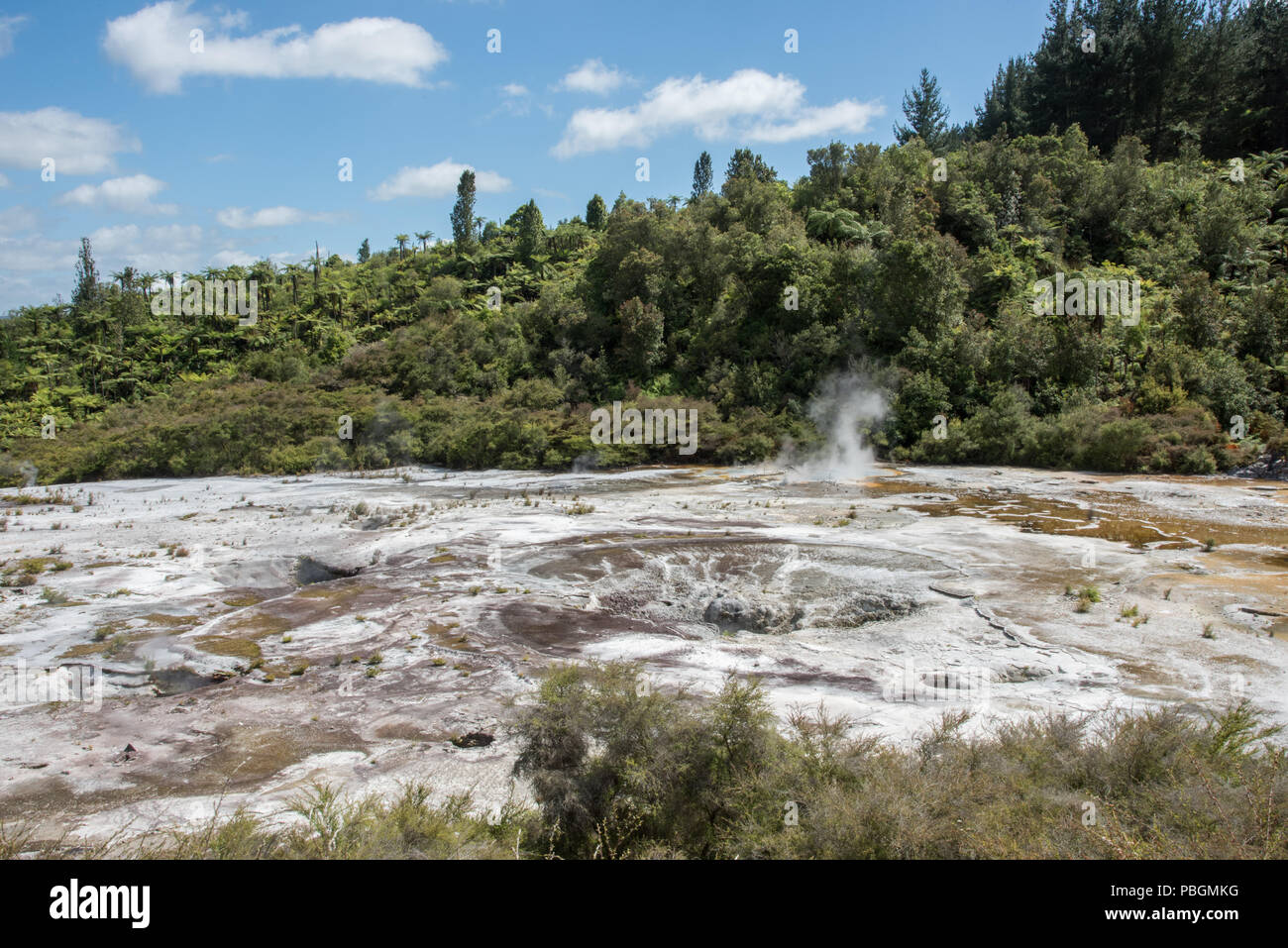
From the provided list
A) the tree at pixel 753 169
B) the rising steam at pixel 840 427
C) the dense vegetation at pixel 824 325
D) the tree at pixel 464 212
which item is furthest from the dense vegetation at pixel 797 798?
the tree at pixel 464 212

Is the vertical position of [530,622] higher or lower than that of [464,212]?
lower

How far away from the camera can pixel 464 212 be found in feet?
173

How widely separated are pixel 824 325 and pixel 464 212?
32068 millimetres

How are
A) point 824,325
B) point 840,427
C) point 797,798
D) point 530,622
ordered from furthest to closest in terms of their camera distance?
point 824,325
point 840,427
point 530,622
point 797,798

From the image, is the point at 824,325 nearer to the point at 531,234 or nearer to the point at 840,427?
the point at 840,427

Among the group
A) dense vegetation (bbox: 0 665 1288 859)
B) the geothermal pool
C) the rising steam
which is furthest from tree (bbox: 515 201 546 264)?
dense vegetation (bbox: 0 665 1288 859)

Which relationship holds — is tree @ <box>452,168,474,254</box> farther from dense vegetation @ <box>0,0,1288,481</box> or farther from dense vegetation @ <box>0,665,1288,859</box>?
dense vegetation @ <box>0,665,1288,859</box>

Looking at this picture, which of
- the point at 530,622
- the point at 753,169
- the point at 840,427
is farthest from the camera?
the point at 753,169

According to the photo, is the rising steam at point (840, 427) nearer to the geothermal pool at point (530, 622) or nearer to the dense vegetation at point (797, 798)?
the geothermal pool at point (530, 622)

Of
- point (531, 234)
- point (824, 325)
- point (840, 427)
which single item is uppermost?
point (531, 234)

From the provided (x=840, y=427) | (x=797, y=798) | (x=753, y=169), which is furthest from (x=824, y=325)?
(x=797, y=798)

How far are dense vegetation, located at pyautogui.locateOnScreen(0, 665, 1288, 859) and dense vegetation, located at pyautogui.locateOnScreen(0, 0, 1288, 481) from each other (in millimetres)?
19907

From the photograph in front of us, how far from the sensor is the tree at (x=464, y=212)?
171 feet
